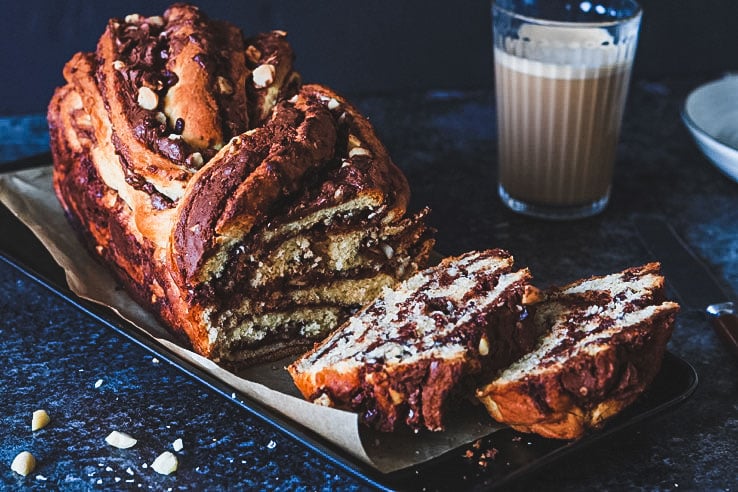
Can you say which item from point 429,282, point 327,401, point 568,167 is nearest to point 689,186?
point 568,167

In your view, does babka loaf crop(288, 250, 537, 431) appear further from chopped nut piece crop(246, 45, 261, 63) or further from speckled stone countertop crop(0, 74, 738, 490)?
chopped nut piece crop(246, 45, 261, 63)

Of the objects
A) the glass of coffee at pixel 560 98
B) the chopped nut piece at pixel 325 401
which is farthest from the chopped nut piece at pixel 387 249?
the glass of coffee at pixel 560 98

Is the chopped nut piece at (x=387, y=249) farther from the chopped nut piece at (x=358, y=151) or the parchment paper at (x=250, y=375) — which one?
the parchment paper at (x=250, y=375)

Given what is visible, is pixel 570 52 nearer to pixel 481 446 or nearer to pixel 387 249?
pixel 387 249

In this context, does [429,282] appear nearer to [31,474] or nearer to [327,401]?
[327,401]

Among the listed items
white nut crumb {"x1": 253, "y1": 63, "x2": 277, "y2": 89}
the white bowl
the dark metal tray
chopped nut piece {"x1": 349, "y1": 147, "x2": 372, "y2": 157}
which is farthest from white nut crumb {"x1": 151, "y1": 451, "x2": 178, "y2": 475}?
the white bowl
